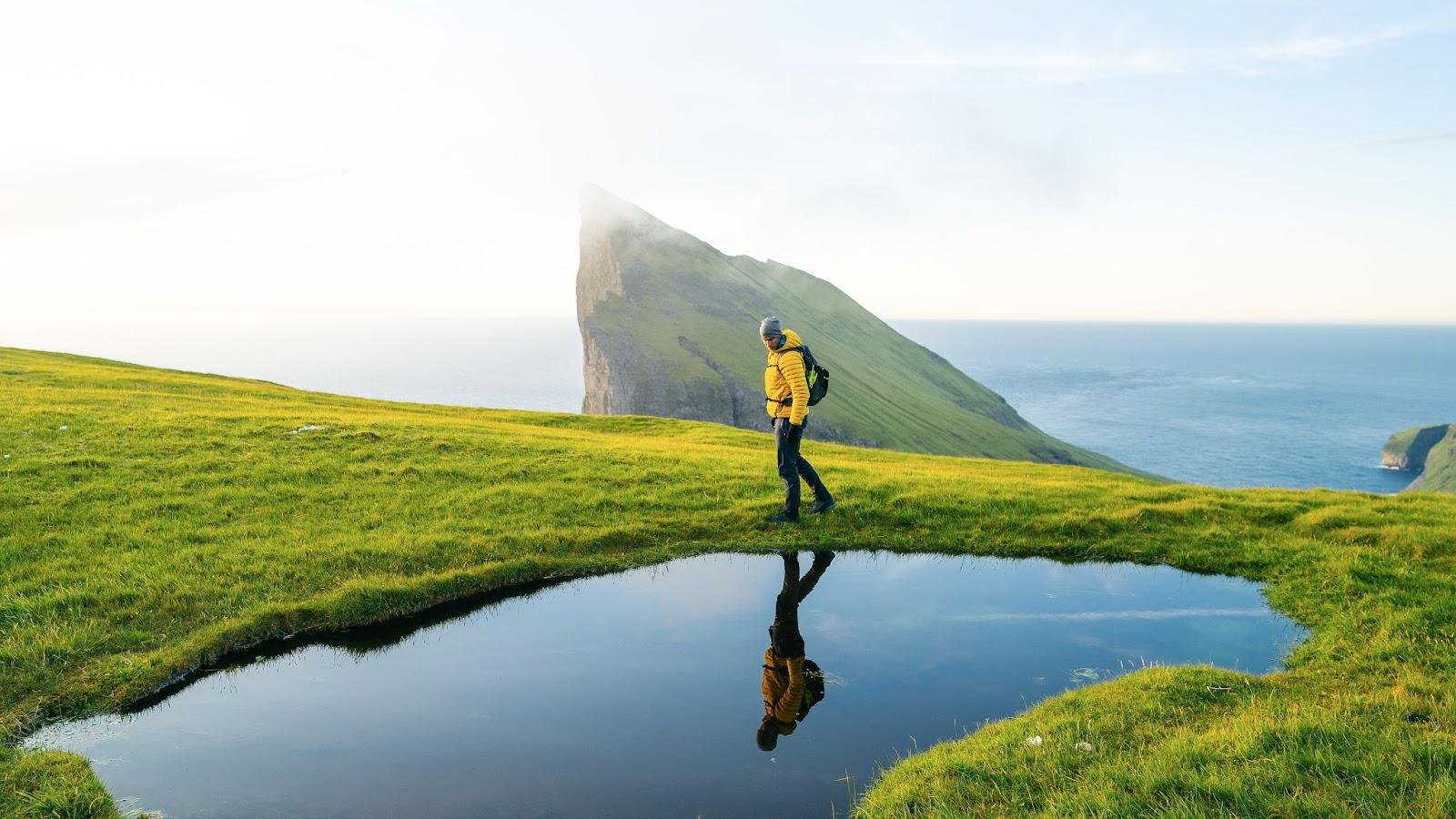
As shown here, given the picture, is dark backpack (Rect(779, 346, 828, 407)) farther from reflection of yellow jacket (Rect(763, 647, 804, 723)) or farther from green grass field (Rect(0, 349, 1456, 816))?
reflection of yellow jacket (Rect(763, 647, 804, 723))

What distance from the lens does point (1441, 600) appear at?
10.5 m

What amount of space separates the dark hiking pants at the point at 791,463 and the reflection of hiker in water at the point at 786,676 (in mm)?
3177

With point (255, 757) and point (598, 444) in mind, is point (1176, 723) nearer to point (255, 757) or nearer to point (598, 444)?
point (255, 757)

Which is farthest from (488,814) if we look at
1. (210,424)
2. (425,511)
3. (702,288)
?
(702,288)

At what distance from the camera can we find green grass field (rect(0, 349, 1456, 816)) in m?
6.59

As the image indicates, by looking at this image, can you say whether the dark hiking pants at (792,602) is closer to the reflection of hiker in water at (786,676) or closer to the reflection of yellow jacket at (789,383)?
the reflection of hiker in water at (786,676)

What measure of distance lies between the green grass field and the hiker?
908 mm

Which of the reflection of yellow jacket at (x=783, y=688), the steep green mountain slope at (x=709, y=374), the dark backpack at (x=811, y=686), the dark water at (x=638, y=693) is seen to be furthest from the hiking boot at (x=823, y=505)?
the steep green mountain slope at (x=709, y=374)

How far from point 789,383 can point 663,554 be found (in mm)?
4008

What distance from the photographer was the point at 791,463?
A: 604 inches

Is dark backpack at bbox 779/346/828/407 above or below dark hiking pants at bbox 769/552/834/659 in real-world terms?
above

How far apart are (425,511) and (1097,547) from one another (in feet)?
43.9

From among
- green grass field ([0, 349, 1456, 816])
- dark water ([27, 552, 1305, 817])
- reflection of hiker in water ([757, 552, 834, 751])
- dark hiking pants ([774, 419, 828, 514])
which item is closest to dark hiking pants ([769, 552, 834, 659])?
reflection of hiker in water ([757, 552, 834, 751])

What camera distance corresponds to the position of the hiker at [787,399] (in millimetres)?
14422
